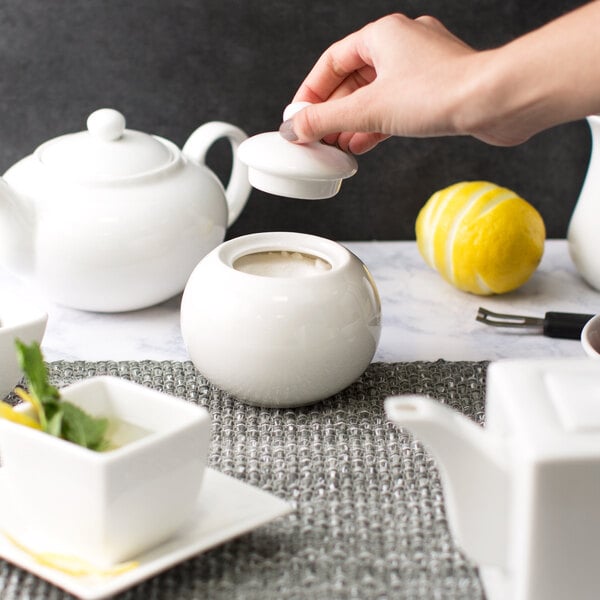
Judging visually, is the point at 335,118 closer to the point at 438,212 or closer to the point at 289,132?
the point at 289,132

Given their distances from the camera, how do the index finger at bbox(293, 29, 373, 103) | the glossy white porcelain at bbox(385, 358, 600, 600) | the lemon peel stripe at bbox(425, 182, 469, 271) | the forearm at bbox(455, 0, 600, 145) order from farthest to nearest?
1. the lemon peel stripe at bbox(425, 182, 469, 271)
2. the index finger at bbox(293, 29, 373, 103)
3. the forearm at bbox(455, 0, 600, 145)
4. the glossy white porcelain at bbox(385, 358, 600, 600)

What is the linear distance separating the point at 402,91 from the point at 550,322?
0.39 meters

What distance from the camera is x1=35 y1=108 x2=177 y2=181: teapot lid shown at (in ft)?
3.47

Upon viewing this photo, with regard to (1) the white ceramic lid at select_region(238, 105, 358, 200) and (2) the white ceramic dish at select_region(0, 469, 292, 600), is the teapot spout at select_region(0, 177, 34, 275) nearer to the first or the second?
(1) the white ceramic lid at select_region(238, 105, 358, 200)

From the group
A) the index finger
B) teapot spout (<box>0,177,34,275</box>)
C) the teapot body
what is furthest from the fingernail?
teapot spout (<box>0,177,34,275</box>)

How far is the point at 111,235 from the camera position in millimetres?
1047

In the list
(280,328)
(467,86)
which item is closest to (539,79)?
(467,86)

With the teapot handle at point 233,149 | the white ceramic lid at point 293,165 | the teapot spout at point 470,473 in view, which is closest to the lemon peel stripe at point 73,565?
the teapot spout at point 470,473

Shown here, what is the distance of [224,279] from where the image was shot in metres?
0.88

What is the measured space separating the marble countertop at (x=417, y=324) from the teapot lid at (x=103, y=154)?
17 centimetres

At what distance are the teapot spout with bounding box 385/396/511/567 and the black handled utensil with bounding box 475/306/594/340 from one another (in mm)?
517

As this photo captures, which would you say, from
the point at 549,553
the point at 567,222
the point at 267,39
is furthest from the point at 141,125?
the point at 549,553

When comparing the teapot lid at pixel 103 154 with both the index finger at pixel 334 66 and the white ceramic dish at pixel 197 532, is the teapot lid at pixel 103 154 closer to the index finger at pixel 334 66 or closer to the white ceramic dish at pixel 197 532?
the index finger at pixel 334 66

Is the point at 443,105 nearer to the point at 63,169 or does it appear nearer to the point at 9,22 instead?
the point at 63,169
